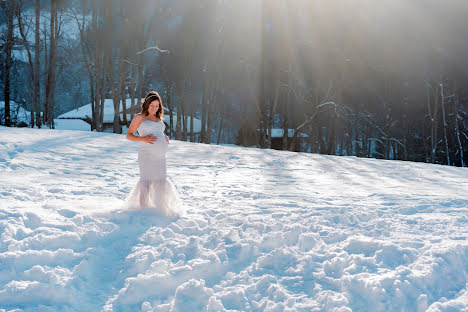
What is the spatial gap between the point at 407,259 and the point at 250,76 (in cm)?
2217

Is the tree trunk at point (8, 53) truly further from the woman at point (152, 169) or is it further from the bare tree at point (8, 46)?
the woman at point (152, 169)

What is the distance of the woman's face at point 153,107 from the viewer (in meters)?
5.53

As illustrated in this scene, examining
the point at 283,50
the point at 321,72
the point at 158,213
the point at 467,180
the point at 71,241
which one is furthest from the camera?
the point at 321,72

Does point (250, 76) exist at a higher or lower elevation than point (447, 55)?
lower

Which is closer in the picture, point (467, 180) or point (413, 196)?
point (413, 196)

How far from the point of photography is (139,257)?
13.1ft

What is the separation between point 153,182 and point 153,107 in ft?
3.49

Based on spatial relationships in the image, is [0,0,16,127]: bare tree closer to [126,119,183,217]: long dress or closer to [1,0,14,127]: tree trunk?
[1,0,14,127]: tree trunk

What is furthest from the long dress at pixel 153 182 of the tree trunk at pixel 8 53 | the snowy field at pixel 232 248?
the tree trunk at pixel 8 53

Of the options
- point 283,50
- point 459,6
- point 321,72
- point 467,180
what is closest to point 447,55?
point 459,6

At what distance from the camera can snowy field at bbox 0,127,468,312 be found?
10.8 ft

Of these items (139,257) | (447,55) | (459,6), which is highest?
(459,6)

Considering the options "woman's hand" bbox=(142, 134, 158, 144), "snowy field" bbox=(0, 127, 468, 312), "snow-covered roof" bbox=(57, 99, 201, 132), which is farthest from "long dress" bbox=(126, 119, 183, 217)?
"snow-covered roof" bbox=(57, 99, 201, 132)

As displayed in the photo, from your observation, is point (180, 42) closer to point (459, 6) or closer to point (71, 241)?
point (459, 6)
